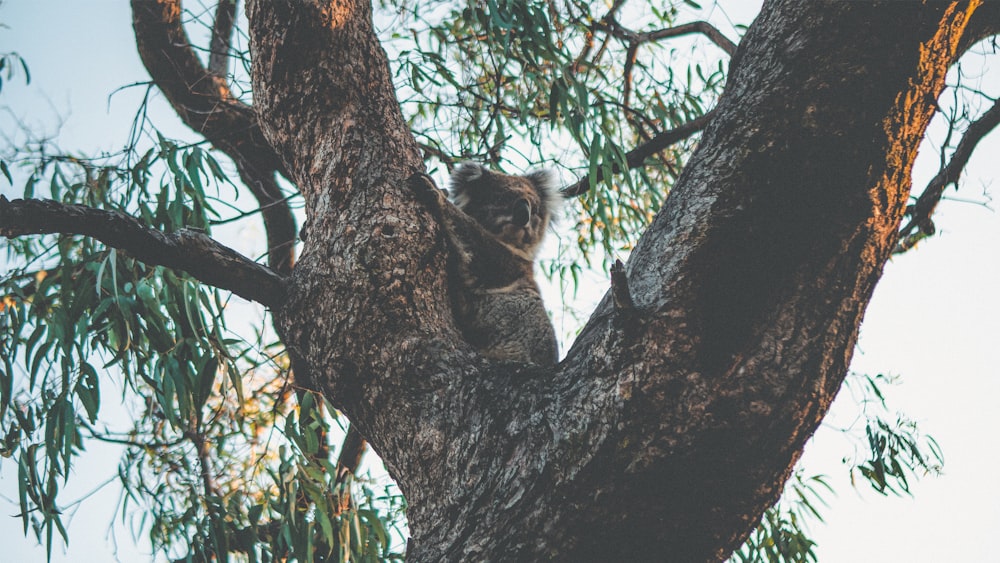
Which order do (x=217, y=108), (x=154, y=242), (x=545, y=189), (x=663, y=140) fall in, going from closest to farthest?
(x=154, y=242)
(x=663, y=140)
(x=217, y=108)
(x=545, y=189)

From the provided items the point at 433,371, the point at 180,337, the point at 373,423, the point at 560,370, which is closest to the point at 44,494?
the point at 180,337

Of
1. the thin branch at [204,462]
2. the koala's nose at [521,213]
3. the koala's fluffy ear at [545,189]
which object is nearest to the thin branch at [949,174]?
the koala's nose at [521,213]

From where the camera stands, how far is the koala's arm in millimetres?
2197

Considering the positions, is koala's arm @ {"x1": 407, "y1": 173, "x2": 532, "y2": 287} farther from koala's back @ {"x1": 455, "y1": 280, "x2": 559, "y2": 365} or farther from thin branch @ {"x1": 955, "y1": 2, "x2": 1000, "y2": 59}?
thin branch @ {"x1": 955, "y1": 2, "x2": 1000, "y2": 59}

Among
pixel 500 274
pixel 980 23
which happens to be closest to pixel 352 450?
pixel 500 274

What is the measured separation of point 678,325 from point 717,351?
9 centimetres

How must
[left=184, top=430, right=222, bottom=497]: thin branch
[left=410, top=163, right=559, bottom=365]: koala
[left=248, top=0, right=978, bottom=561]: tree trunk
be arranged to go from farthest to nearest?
[left=184, top=430, right=222, bottom=497]: thin branch < [left=410, top=163, right=559, bottom=365]: koala < [left=248, top=0, right=978, bottom=561]: tree trunk

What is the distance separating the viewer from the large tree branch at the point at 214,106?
3.44 m

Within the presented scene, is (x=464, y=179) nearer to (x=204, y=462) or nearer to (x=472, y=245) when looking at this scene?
(x=472, y=245)

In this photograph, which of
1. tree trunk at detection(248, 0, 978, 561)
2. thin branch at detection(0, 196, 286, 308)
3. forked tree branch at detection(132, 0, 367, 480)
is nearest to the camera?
tree trunk at detection(248, 0, 978, 561)

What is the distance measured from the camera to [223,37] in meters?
3.77

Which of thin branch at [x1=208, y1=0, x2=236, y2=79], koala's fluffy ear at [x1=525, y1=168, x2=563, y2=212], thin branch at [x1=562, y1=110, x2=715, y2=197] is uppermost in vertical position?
thin branch at [x1=208, y1=0, x2=236, y2=79]

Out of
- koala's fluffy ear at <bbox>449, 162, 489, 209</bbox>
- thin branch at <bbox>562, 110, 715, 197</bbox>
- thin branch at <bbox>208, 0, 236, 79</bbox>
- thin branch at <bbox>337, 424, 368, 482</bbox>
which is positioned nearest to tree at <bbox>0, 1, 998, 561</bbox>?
thin branch at <bbox>562, 110, 715, 197</bbox>

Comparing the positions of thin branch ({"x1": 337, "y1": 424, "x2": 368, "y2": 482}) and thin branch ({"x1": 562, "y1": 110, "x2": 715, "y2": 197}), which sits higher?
thin branch ({"x1": 562, "y1": 110, "x2": 715, "y2": 197})
